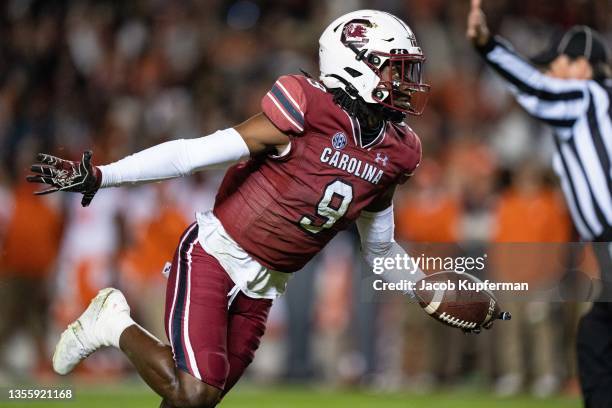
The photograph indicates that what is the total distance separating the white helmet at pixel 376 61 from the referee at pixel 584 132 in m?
0.92

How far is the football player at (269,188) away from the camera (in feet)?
13.3

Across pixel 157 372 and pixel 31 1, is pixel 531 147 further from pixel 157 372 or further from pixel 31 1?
pixel 157 372

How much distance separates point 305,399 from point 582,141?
3.56 meters

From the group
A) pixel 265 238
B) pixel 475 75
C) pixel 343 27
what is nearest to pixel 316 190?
pixel 265 238

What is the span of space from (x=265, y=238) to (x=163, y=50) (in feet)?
21.8

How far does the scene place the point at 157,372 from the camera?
4098mm

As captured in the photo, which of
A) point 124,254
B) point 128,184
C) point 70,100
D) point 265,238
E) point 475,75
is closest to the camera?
point 128,184

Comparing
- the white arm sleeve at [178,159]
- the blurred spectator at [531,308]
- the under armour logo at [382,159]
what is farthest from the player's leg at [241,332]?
Result: the blurred spectator at [531,308]

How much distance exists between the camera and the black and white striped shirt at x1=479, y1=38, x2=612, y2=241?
482 centimetres

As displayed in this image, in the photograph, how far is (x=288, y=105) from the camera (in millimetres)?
4051

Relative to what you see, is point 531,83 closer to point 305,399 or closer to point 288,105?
point 288,105

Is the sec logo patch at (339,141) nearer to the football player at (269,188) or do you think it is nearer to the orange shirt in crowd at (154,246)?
the football player at (269,188)

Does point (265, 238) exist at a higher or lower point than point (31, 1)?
higher

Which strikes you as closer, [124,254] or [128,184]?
[128,184]
